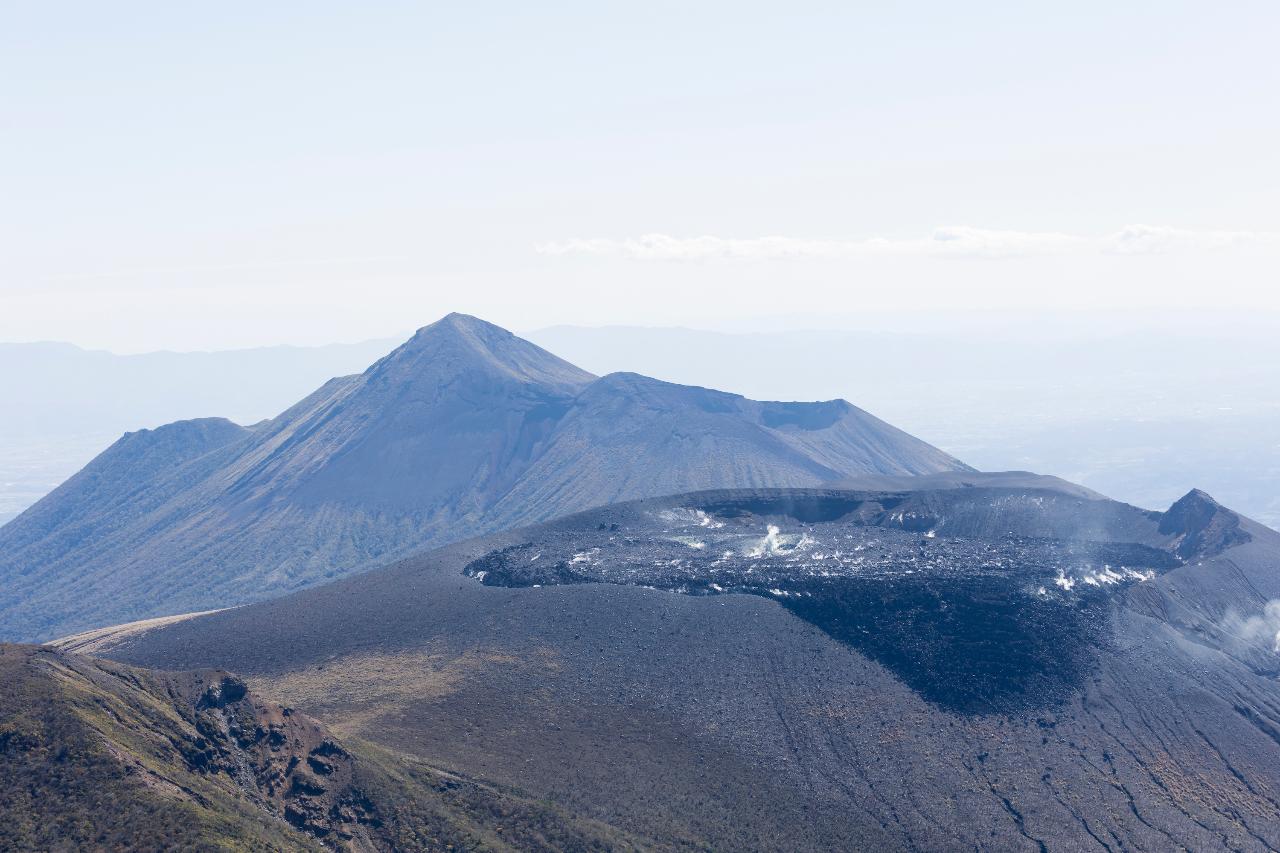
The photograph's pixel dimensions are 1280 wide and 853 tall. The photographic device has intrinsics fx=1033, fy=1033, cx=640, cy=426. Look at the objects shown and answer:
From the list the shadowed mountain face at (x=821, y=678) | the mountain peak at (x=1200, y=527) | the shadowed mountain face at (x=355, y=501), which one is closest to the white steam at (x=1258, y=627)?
the shadowed mountain face at (x=821, y=678)

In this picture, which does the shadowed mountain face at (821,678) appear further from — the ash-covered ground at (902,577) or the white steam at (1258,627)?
the ash-covered ground at (902,577)

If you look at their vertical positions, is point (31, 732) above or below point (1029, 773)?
above

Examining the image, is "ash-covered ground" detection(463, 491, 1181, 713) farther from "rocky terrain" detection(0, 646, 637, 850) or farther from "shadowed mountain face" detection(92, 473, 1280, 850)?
"rocky terrain" detection(0, 646, 637, 850)

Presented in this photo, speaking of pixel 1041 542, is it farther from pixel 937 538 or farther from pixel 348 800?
pixel 348 800

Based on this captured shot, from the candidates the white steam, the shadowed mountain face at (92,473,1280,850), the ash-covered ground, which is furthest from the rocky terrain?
the white steam

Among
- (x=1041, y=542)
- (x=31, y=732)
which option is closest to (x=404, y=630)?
(x=31, y=732)

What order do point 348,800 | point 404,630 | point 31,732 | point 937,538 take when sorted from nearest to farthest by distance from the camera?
point 31,732, point 348,800, point 404,630, point 937,538
